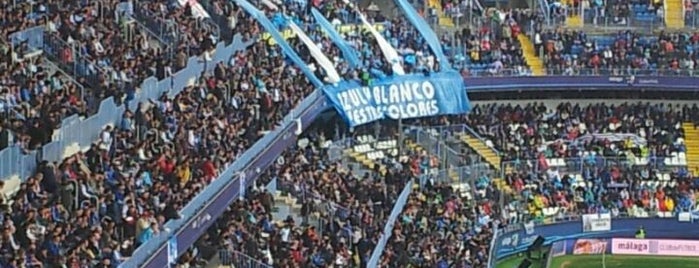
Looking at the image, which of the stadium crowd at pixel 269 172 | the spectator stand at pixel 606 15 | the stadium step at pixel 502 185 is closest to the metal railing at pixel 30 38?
the stadium crowd at pixel 269 172

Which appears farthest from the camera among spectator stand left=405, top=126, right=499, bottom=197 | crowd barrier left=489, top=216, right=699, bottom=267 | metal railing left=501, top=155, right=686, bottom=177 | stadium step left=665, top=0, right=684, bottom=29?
stadium step left=665, top=0, right=684, bottom=29

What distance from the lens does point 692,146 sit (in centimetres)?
4372

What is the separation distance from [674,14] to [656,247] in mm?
10322

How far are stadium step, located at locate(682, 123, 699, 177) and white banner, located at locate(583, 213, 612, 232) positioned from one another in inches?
158

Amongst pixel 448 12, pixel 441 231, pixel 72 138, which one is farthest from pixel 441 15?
pixel 72 138

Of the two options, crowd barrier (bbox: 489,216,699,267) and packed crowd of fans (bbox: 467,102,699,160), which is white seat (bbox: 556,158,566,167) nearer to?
packed crowd of fans (bbox: 467,102,699,160)

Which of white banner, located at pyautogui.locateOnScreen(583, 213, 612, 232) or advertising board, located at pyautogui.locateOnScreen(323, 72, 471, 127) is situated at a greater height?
advertising board, located at pyautogui.locateOnScreen(323, 72, 471, 127)

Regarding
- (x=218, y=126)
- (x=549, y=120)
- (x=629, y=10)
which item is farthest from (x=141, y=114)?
(x=629, y=10)

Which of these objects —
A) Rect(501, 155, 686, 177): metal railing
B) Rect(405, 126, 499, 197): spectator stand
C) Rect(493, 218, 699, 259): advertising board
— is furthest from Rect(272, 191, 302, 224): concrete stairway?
Rect(501, 155, 686, 177): metal railing

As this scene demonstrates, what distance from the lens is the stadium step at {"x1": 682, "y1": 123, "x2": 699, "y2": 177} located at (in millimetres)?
42531

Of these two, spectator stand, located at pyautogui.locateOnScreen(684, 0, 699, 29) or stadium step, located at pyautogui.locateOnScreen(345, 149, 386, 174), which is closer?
stadium step, located at pyautogui.locateOnScreen(345, 149, 386, 174)

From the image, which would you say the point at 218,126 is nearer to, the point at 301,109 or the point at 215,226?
the point at 215,226

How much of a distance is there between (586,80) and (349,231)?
1738cm

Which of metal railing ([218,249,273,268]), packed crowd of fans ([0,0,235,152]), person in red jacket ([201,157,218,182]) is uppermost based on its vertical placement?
packed crowd of fans ([0,0,235,152])
